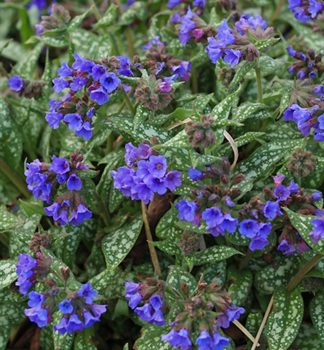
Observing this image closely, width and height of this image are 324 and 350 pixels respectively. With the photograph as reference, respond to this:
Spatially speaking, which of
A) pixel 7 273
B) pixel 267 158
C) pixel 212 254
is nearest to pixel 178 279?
pixel 212 254

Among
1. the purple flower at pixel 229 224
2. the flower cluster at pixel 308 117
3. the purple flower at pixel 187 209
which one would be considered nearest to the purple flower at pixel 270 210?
the purple flower at pixel 229 224

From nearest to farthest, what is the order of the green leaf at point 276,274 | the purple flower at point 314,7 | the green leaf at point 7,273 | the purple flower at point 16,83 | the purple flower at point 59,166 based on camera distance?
the purple flower at point 59,166 < the green leaf at point 7,273 < the green leaf at point 276,274 < the purple flower at point 314,7 < the purple flower at point 16,83

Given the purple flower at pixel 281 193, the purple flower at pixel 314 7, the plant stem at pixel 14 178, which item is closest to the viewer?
the purple flower at pixel 281 193

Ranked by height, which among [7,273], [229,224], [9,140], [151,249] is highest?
[9,140]

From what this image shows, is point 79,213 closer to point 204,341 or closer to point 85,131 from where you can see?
point 85,131

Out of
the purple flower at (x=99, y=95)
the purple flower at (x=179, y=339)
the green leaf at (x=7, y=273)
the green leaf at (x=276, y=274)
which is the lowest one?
the green leaf at (x=276, y=274)

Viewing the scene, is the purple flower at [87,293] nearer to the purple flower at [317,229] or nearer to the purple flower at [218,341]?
the purple flower at [218,341]
